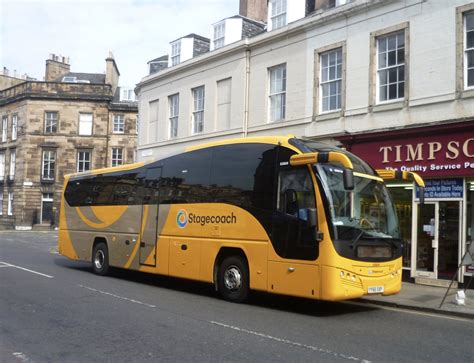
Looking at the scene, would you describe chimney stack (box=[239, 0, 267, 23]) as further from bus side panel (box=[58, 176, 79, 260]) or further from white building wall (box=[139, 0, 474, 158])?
bus side panel (box=[58, 176, 79, 260])

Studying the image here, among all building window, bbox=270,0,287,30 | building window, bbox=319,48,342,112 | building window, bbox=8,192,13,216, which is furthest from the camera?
building window, bbox=8,192,13,216

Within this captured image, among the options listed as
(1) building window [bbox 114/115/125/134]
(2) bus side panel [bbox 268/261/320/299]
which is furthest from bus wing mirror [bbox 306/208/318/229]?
(1) building window [bbox 114/115/125/134]

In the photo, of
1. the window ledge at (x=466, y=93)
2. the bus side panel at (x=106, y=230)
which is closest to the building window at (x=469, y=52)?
the window ledge at (x=466, y=93)

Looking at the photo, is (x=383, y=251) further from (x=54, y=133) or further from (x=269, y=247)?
(x=54, y=133)

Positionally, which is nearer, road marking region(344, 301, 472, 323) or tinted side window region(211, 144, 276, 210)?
road marking region(344, 301, 472, 323)

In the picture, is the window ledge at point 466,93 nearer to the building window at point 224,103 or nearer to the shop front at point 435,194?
the shop front at point 435,194

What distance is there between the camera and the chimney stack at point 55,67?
182ft

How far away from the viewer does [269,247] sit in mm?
9867

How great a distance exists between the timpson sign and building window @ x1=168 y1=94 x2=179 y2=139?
33.9 ft

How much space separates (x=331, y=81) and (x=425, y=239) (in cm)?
592

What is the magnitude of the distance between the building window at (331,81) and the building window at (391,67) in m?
1.50

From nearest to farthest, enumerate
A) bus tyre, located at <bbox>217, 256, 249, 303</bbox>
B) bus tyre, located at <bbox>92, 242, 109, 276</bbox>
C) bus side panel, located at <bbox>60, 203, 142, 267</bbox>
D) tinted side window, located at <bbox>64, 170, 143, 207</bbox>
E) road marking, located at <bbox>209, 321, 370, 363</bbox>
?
road marking, located at <bbox>209, 321, 370, 363</bbox>, bus tyre, located at <bbox>217, 256, 249, 303</bbox>, bus side panel, located at <bbox>60, 203, 142, 267</bbox>, tinted side window, located at <bbox>64, 170, 143, 207</bbox>, bus tyre, located at <bbox>92, 242, 109, 276</bbox>

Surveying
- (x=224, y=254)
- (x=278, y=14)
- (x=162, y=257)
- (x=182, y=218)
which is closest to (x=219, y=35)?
(x=278, y=14)

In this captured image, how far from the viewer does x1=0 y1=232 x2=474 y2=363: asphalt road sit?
6.23m
